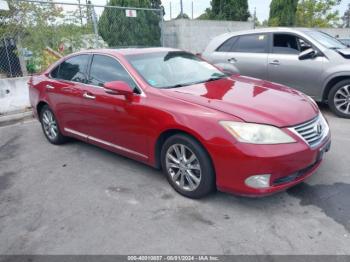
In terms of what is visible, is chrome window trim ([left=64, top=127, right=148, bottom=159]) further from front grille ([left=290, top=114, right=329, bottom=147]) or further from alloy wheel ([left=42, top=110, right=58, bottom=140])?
front grille ([left=290, top=114, right=329, bottom=147])

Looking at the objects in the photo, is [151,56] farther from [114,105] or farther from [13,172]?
[13,172]

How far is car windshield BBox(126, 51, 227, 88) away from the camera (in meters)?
3.89

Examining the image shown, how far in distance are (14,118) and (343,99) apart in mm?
6822

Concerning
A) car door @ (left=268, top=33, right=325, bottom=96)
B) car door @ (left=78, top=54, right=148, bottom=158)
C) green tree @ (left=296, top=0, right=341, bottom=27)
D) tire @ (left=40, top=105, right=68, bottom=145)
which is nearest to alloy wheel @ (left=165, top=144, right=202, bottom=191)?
car door @ (left=78, top=54, right=148, bottom=158)

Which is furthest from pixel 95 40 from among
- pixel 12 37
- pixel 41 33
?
pixel 12 37

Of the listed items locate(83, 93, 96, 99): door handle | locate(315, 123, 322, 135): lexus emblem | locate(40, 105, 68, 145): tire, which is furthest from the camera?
locate(40, 105, 68, 145): tire

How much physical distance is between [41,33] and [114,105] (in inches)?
222

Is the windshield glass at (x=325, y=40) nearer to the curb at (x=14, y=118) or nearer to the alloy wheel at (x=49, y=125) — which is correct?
the alloy wheel at (x=49, y=125)

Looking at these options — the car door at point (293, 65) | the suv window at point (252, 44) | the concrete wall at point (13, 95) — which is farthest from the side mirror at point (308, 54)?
the concrete wall at point (13, 95)

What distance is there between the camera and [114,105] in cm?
398

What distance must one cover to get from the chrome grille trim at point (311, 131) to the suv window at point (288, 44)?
3.35m

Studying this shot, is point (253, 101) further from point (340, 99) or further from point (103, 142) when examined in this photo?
point (340, 99)

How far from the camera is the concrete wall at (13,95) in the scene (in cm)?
747

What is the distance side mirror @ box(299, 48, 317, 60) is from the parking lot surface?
92.2 inches
